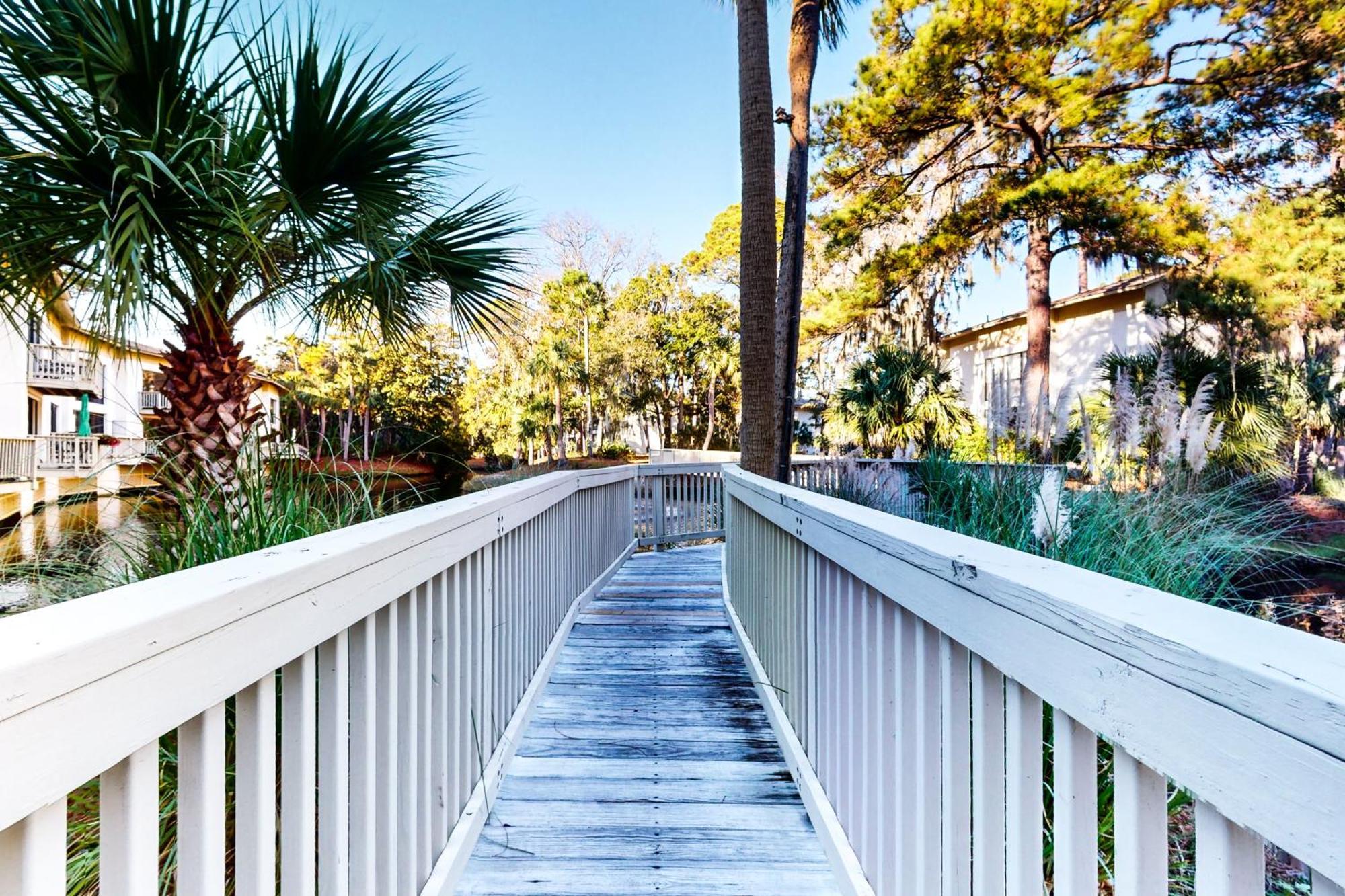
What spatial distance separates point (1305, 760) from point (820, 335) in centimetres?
1600

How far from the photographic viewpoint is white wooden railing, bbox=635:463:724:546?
724cm

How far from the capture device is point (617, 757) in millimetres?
2410

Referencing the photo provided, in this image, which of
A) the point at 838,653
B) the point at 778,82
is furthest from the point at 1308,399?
the point at 838,653

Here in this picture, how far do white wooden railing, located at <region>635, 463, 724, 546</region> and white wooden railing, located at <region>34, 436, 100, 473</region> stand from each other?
522 inches

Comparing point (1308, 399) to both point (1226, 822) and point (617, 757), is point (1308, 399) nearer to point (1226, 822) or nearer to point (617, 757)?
point (617, 757)

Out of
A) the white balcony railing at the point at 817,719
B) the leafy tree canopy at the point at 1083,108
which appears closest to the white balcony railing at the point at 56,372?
the leafy tree canopy at the point at 1083,108

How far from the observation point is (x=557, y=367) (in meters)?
21.8

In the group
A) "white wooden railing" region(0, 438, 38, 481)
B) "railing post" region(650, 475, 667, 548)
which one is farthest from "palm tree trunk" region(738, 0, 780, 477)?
"white wooden railing" region(0, 438, 38, 481)

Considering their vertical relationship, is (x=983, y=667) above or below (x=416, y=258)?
below

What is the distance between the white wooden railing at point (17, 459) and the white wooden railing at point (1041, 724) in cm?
1769

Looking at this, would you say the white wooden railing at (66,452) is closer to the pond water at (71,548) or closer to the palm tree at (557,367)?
the palm tree at (557,367)

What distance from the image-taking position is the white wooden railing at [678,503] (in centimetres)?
724

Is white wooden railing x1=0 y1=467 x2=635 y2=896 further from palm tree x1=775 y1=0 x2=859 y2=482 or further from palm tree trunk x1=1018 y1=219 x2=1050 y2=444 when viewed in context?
palm tree trunk x1=1018 y1=219 x2=1050 y2=444

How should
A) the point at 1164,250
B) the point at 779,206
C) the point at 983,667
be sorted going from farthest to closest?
1. the point at 779,206
2. the point at 1164,250
3. the point at 983,667
